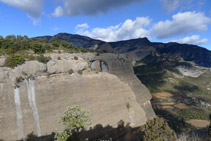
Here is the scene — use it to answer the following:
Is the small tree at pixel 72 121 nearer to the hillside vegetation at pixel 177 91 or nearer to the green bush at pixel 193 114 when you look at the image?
the hillside vegetation at pixel 177 91

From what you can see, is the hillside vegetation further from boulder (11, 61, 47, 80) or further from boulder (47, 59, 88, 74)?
boulder (11, 61, 47, 80)

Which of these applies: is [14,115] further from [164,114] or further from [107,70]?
[164,114]

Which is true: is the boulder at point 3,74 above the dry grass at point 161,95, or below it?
above

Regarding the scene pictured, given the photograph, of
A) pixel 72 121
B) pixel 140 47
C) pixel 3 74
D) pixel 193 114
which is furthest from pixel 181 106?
pixel 140 47

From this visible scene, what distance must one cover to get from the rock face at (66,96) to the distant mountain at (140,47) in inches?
3711

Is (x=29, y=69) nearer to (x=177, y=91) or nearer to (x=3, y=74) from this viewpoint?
(x=3, y=74)

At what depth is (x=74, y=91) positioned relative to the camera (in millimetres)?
14867

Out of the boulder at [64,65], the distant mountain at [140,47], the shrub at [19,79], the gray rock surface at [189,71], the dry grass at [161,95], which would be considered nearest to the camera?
the shrub at [19,79]

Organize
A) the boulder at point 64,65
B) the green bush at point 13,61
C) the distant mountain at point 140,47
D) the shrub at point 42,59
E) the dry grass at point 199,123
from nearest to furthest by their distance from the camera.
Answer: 1. the green bush at point 13,61
2. the shrub at point 42,59
3. the boulder at point 64,65
4. the dry grass at point 199,123
5. the distant mountain at point 140,47

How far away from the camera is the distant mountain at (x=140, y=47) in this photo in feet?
410

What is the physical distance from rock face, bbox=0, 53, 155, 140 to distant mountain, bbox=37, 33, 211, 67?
94.3m

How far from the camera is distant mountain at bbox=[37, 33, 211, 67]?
410 feet

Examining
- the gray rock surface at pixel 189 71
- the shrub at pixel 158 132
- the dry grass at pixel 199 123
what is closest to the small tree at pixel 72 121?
the shrub at pixel 158 132

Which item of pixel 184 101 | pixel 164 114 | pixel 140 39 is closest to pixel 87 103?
pixel 164 114
